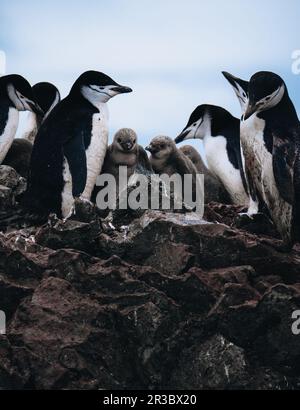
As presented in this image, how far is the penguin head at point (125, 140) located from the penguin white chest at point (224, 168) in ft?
3.94

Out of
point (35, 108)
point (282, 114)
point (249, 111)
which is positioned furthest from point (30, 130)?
point (282, 114)

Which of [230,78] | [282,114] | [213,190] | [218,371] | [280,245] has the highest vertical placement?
[230,78]

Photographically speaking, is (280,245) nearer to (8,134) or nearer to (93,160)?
(93,160)

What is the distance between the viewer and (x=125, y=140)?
33.0 feet

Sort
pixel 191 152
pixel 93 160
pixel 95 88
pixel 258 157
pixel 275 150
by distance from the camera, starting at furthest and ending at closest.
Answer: pixel 191 152, pixel 95 88, pixel 93 160, pixel 258 157, pixel 275 150

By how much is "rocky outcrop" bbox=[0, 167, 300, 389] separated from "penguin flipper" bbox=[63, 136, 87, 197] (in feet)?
4.35

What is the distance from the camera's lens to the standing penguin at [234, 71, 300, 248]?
8.86 m

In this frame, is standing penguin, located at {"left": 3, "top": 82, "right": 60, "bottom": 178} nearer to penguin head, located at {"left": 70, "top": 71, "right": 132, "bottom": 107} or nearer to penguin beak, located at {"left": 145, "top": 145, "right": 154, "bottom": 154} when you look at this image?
penguin head, located at {"left": 70, "top": 71, "right": 132, "bottom": 107}

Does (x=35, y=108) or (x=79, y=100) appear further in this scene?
(x=35, y=108)

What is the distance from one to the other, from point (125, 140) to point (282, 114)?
163 centimetres

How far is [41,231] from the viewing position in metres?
8.67

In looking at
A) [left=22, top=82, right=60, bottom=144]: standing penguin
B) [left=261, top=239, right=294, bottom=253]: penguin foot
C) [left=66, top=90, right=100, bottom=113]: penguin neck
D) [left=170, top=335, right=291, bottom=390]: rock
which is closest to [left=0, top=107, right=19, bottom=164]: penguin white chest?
[left=66, top=90, right=100, bottom=113]: penguin neck

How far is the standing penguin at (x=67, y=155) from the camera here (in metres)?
9.56
